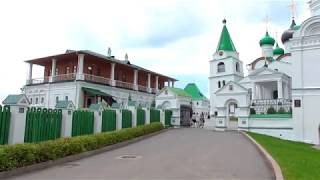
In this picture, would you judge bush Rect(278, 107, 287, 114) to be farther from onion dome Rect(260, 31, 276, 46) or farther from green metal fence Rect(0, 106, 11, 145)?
green metal fence Rect(0, 106, 11, 145)

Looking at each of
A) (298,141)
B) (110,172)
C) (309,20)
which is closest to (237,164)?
(110,172)

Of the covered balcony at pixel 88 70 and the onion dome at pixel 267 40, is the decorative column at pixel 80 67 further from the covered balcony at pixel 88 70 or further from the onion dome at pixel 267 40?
the onion dome at pixel 267 40

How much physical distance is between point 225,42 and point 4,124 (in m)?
39.1

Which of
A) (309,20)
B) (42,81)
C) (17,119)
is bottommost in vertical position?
(17,119)

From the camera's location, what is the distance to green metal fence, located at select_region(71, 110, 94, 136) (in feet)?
48.7

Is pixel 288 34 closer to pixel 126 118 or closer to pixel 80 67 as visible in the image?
pixel 80 67

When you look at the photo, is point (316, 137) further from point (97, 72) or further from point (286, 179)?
point (97, 72)

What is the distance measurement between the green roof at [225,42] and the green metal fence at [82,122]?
3216 centimetres

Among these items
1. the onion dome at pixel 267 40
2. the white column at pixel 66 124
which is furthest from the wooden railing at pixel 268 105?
the white column at pixel 66 124

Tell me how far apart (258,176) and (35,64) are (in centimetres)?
3502

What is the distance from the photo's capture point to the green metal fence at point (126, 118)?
830 inches

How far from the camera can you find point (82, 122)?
1570cm

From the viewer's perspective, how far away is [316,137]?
22.5 metres

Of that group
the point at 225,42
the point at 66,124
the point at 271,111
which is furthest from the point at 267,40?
the point at 66,124
